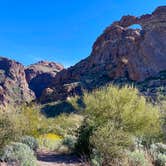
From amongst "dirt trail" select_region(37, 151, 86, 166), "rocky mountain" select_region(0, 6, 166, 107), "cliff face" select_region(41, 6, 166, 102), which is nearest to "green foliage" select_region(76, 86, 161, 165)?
"dirt trail" select_region(37, 151, 86, 166)

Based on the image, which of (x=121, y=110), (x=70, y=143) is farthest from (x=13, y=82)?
(x=121, y=110)

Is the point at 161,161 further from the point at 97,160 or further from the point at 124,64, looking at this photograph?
the point at 124,64

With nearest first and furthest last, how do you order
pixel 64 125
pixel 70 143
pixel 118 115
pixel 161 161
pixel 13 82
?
pixel 161 161 → pixel 118 115 → pixel 70 143 → pixel 64 125 → pixel 13 82

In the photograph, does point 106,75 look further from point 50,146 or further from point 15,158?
point 15,158

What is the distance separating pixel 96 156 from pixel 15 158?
2.47 m

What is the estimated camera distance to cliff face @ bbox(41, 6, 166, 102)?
86.9m

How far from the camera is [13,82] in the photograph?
173000 mm

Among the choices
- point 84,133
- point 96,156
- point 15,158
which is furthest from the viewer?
point 84,133

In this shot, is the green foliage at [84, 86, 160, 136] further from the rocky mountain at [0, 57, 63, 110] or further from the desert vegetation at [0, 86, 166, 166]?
the rocky mountain at [0, 57, 63, 110]

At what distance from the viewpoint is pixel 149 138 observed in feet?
62.1

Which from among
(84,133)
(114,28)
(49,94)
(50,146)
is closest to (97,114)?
(84,133)

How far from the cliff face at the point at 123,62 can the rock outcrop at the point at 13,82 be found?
1710 inches

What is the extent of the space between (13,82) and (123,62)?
312 feet

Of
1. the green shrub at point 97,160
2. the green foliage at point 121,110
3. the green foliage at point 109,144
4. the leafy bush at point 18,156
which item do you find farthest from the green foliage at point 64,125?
the green foliage at point 109,144
